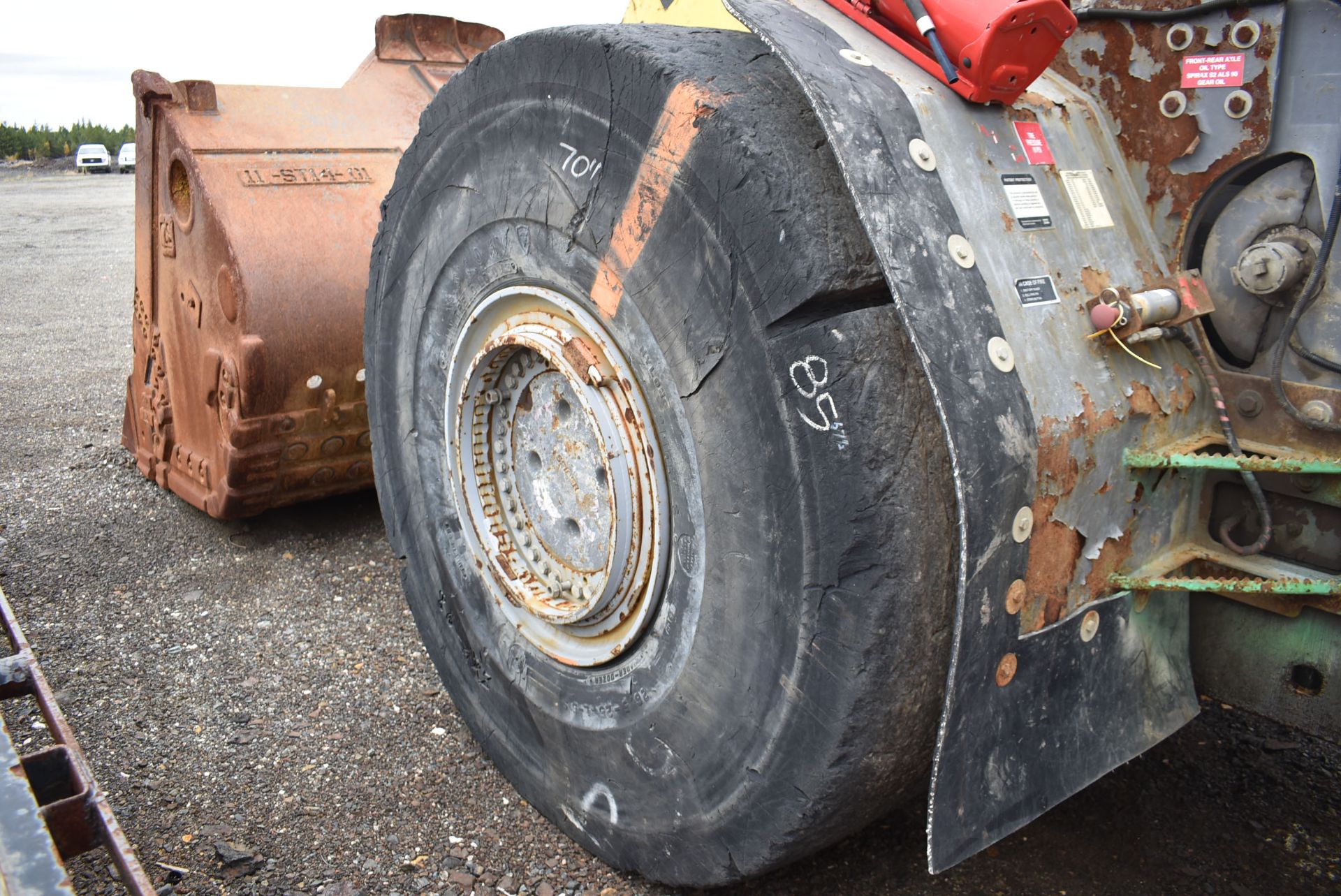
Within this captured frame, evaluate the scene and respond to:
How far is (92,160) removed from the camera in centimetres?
2714

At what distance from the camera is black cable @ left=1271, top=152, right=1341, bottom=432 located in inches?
56.8

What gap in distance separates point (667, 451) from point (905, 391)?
0.41 m

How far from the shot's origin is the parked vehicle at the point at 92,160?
26938 mm

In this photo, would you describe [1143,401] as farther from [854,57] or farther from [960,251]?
[854,57]

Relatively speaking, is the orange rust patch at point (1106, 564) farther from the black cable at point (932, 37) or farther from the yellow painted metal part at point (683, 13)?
the yellow painted metal part at point (683, 13)

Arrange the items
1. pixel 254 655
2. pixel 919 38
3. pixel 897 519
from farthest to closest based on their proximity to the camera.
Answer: pixel 254 655, pixel 919 38, pixel 897 519

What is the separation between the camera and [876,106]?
1453 mm

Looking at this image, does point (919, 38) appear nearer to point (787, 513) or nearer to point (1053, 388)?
point (1053, 388)

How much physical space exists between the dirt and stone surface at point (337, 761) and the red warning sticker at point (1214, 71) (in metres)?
1.37

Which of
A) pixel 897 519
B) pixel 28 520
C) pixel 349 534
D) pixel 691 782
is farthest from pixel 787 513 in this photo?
pixel 28 520

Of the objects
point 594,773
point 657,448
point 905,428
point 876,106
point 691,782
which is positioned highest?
point 876,106

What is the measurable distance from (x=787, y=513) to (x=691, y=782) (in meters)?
0.53

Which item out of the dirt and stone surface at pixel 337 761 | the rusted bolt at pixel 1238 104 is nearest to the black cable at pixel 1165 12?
the rusted bolt at pixel 1238 104

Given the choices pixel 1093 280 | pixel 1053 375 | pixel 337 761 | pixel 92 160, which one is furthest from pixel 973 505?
pixel 92 160
